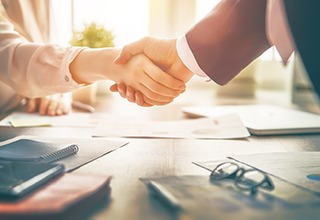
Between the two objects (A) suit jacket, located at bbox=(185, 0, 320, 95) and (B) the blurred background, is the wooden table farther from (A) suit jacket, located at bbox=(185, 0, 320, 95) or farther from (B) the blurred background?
(B) the blurred background

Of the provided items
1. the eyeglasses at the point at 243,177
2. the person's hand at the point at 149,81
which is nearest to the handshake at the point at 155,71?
the person's hand at the point at 149,81

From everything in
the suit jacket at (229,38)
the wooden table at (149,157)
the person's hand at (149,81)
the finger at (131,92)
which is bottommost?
the wooden table at (149,157)

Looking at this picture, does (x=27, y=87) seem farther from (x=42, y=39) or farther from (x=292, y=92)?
(x=292, y=92)

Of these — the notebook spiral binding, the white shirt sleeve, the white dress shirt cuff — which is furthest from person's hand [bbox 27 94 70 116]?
the notebook spiral binding

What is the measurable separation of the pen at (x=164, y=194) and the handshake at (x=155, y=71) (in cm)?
49

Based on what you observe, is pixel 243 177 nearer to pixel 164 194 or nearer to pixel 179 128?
pixel 164 194

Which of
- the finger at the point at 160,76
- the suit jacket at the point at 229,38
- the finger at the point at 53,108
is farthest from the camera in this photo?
the finger at the point at 53,108

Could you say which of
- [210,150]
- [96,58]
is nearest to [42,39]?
[96,58]

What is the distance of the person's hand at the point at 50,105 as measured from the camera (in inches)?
57.0

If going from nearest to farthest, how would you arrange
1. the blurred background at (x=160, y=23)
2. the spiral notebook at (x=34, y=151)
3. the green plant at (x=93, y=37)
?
the spiral notebook at (x=34, y=151), the green plant at (x=93, y=37), the blurred background at (x=160, y=23)

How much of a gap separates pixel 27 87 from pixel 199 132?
1.41 ft

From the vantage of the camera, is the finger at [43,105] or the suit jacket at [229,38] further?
the finger at [43,105]

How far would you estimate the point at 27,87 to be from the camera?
133 cm

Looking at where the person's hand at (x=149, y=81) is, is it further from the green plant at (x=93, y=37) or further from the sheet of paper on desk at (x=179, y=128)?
the green plant at (x=93, y=37)
